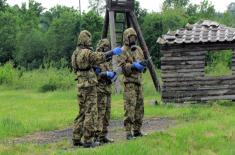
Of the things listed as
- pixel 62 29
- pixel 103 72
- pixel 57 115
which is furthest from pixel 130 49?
pixel 62 29

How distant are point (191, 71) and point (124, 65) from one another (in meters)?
8.96

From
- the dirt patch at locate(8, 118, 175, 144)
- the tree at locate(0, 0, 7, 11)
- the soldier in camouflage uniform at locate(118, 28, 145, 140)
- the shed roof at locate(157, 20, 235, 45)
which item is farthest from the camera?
the tree at locate(0, 0, 7, 11)

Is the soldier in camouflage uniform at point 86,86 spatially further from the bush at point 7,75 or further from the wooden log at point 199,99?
the bush at point 7,75

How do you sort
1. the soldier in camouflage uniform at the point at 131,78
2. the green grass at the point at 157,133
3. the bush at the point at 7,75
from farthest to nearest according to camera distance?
the bush at the point at 7,75 < the soldier in camouflage uniform at the point at 131,78 < the green grass at the point at 157,133

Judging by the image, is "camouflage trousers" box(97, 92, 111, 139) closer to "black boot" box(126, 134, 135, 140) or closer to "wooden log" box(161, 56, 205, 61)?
"black boot" box(126, 134, 135, 140)

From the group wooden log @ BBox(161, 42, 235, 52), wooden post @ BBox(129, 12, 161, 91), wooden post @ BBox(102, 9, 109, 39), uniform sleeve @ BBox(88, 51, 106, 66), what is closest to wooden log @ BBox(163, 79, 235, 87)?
wooden log @ BBox(161, 42, 235, 52)

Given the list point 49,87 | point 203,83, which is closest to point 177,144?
point 203,83

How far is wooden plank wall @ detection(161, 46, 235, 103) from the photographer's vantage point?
21016mm

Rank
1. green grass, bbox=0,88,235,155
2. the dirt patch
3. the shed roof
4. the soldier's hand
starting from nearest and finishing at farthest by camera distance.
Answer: green grass, bbox=0,88,235,155, the soldier's hand, the dirt patch, the shed roof

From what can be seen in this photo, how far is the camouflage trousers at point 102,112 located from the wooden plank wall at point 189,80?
8542mm

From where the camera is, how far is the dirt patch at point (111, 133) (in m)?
13.7

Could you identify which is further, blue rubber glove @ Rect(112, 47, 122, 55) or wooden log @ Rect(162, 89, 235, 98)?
wooden log @ Rect(162, 89, 235, 98)

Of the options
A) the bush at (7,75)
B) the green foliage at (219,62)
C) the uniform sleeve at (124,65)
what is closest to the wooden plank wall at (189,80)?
the uniform sleeve at (124,65)

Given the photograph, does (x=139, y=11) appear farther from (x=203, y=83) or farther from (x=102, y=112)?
(x=102, y=112)
